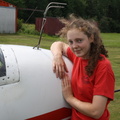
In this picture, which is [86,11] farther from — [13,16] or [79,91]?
[79,91]

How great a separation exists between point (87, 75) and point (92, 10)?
73.1 m

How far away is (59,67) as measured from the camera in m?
2.28

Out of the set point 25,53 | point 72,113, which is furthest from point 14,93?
point 72,113

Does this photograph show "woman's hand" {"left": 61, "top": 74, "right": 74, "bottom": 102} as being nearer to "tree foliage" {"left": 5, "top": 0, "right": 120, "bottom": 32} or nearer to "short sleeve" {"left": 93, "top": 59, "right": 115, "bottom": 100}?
"short sleeve" {"left": 93, "top": 59, "right": 115, "bottom": 100}

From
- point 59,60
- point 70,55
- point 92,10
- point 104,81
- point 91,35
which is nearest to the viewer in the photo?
point 104,81

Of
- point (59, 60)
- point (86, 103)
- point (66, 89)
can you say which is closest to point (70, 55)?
point (59, 60)

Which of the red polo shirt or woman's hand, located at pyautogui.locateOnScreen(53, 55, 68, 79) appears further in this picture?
woman's hand, located at pyautogui.locateOnScreen(53, 55, 68, 79)

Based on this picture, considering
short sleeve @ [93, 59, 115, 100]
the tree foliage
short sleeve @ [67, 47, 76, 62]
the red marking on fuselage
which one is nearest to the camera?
short sleeve @ [93, 59, 115, 100]

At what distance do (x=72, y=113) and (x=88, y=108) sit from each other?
0.97ft

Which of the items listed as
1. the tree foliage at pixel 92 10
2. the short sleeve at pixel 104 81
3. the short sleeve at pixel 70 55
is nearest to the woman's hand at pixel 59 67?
the short sleeve at pixel 70 55

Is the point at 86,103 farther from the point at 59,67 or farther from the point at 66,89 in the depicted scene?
the point at 59,67

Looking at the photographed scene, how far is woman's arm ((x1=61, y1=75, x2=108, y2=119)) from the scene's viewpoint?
197cm

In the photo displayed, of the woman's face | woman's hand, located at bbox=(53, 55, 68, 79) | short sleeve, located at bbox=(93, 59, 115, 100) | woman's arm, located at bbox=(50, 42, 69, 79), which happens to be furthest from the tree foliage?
short sleeve, located at bbox=(93, 59, 115, 100)

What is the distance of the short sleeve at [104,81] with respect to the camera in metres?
1.97
